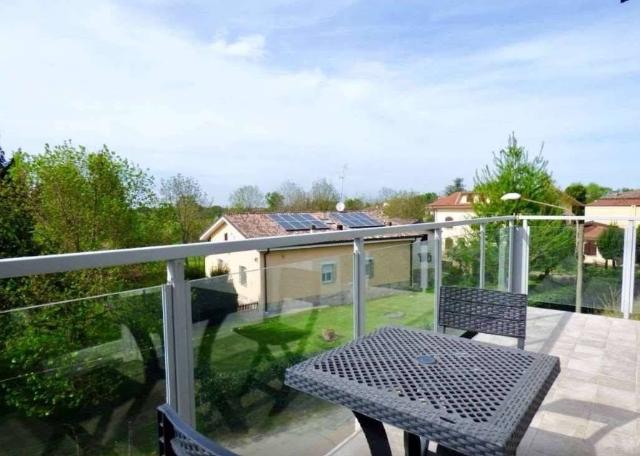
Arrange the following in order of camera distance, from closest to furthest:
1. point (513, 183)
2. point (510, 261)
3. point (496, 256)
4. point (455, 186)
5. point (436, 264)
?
point (436, 264), point (496, 256), point (510, 261), point (513, 183), point (455, 186)

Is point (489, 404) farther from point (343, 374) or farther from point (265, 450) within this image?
point (265, 450)

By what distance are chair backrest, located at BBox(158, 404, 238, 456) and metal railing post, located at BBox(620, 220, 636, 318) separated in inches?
259

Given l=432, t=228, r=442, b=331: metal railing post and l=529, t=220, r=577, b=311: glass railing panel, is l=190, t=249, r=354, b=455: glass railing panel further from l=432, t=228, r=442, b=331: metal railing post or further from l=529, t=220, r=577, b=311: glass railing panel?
l=529, t=220, r=577, b=311: glass railing panel

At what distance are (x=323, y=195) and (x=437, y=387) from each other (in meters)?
30.5

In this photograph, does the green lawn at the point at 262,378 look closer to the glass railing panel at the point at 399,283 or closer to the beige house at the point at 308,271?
the beige house at the point at 308,271

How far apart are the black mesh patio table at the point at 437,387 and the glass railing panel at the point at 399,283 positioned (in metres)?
0.96

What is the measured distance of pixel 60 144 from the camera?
642 inches

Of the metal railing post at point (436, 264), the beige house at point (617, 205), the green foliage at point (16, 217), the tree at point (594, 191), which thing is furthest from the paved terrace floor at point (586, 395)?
the tree at point (594, 191)

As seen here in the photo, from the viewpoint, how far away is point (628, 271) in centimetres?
590

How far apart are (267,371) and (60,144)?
1766cm

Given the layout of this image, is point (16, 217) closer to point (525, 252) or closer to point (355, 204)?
point (525, 252)

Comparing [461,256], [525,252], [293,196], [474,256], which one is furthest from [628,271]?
[293,196]

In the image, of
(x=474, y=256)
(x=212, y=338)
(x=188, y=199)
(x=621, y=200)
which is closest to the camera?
(x=212, y=338)

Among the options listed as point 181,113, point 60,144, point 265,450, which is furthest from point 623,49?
point 181,113
